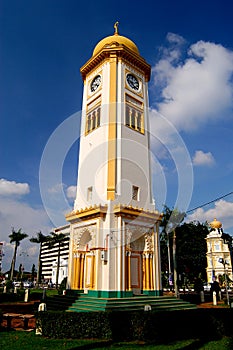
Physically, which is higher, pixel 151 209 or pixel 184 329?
pixel 151 209

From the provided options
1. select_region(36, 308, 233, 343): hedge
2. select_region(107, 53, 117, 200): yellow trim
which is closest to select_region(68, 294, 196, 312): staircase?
select_region(36, 308, 233, 343): hedge

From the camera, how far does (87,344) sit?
30.2 ft

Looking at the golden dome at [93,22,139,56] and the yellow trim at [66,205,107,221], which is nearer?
the yellow trim at [66,205,107,221]

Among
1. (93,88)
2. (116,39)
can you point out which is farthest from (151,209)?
(116,39)

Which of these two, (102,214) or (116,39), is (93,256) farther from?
(116,39)

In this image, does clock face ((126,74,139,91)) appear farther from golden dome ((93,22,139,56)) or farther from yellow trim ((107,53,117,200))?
golden dome ((93,22,139,56))

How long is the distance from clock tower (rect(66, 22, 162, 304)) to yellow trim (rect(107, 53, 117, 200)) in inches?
2.6

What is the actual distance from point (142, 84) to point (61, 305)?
1812 centimetres

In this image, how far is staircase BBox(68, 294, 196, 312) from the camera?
1341 centimetres

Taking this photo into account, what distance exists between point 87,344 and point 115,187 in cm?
990

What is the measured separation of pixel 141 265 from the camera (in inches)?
698

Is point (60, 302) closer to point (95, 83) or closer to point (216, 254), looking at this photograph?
point (95, 83)

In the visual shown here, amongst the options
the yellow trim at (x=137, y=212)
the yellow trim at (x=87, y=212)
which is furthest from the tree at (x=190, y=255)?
the yellow trim at (x=87, y=212)

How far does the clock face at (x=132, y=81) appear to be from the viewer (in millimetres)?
22078
